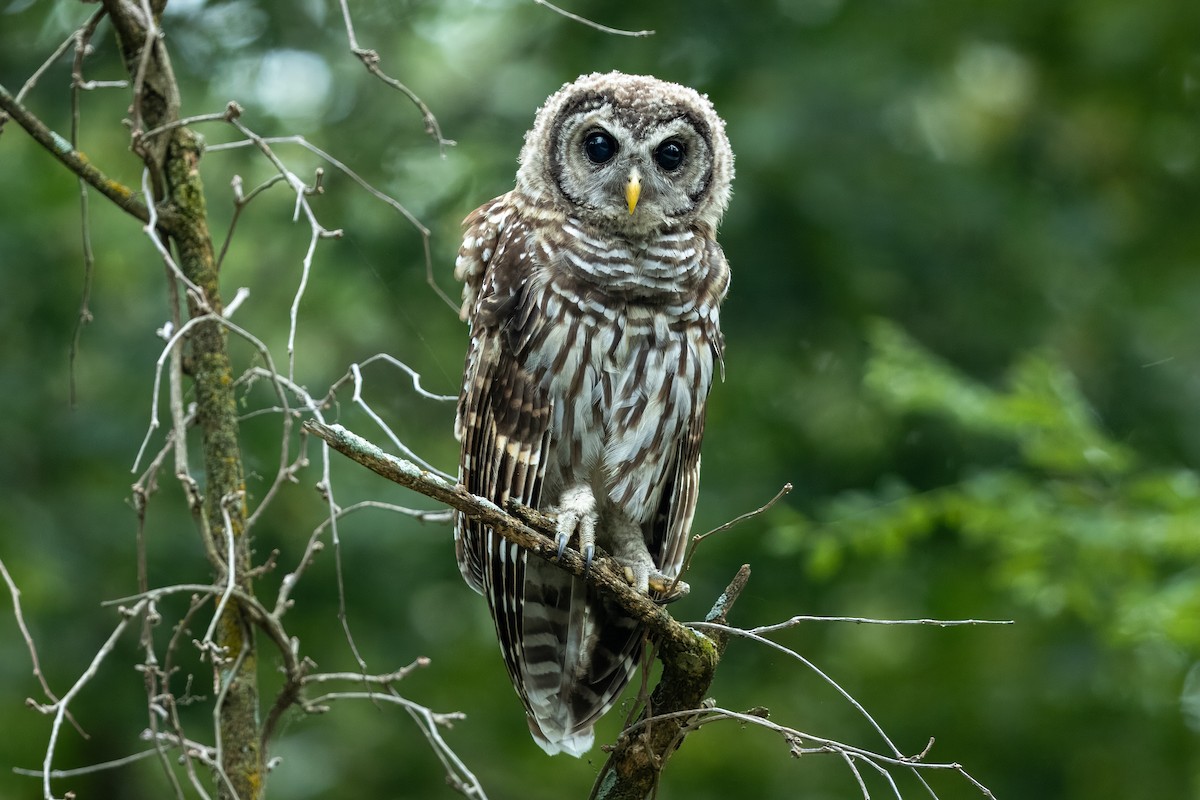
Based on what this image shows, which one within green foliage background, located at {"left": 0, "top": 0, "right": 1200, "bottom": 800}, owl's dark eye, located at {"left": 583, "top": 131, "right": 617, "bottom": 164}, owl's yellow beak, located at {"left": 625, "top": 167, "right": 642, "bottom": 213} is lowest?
green foliage background, located at {"left": 0, "top": 0, "right": 1200, "bottom": 800}

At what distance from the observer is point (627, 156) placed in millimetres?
3834

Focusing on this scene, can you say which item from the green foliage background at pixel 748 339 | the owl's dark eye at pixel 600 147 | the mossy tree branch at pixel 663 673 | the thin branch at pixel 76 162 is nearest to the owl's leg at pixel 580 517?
the mossy tree branch at pixel 663 673

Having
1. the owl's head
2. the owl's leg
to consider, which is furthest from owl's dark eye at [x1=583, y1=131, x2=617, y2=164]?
the owl's leg

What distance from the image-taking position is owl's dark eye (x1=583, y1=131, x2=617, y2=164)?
3893 mm

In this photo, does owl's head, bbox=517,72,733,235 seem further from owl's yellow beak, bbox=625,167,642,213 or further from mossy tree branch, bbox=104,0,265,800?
mossy tree branch, bbox=104,0,265,800

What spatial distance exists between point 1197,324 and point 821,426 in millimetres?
2252

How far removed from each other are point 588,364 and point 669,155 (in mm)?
757


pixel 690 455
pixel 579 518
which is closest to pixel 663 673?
pixel 579 518

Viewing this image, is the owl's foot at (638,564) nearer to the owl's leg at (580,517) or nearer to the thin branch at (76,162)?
the owl's leg at (580,517)

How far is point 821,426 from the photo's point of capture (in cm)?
797

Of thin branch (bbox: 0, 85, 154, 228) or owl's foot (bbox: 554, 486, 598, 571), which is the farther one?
owl's foot (bbox: 554, 486, 598, 571)

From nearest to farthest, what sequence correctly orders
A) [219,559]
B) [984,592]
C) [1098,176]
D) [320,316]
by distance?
1. [219,559]
2. [984,592]
3. [320,316]
4. [1098,176]

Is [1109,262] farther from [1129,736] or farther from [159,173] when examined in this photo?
[159,173]

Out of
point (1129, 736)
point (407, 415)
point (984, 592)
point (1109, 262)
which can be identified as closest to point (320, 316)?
point (407, 415)
